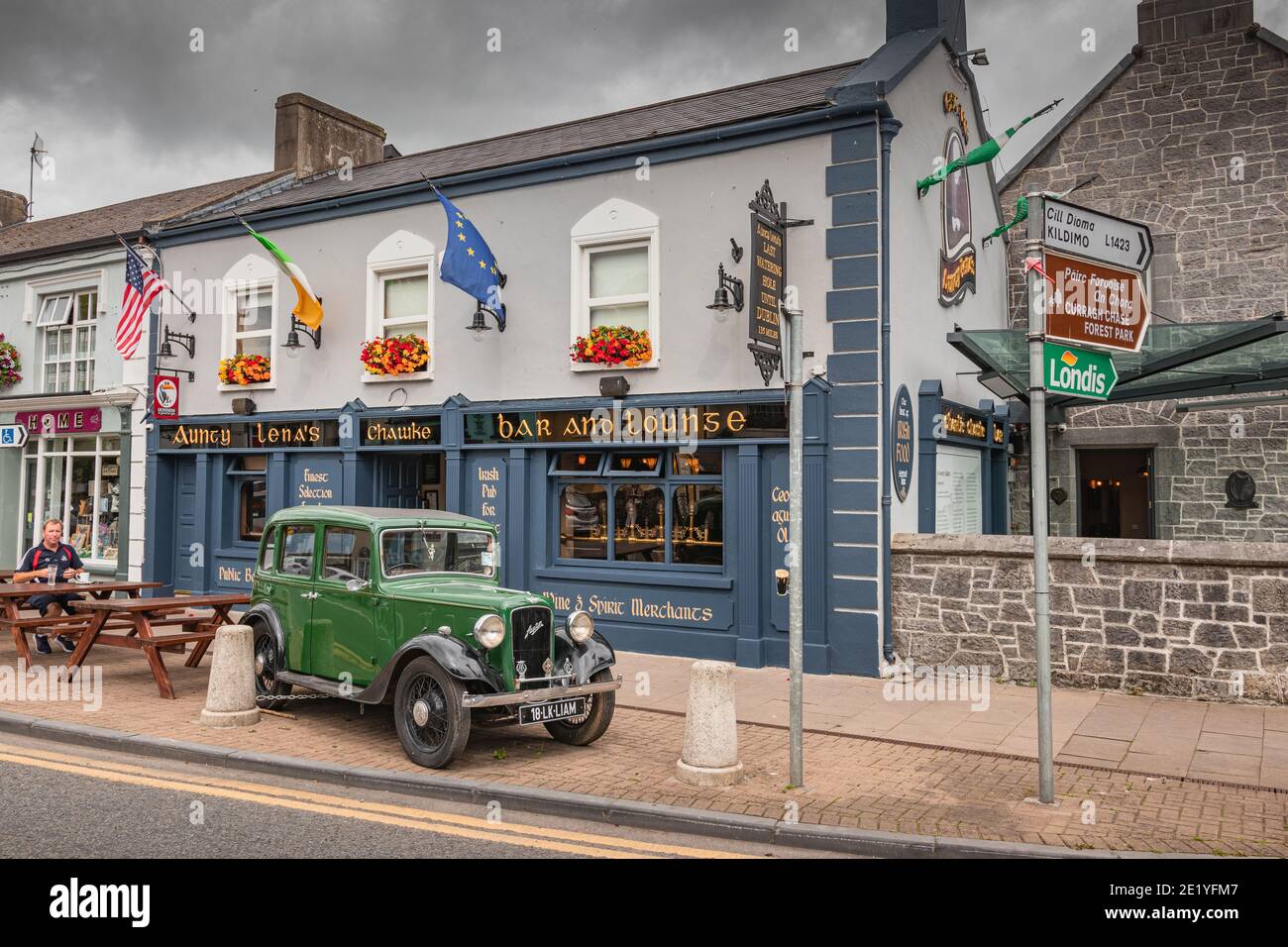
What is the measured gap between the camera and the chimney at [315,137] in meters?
18.8

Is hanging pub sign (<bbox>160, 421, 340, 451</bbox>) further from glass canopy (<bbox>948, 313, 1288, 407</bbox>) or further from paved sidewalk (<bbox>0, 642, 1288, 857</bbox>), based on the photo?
glass canopy (<bbox>948, 313, 1288, 407</bbox>)

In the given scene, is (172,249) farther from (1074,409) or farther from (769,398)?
(1074,409)

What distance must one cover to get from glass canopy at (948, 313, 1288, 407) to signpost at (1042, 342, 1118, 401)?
14.3 feet

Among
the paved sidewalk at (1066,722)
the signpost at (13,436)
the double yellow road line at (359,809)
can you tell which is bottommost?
the double yellow road line at (359,809)

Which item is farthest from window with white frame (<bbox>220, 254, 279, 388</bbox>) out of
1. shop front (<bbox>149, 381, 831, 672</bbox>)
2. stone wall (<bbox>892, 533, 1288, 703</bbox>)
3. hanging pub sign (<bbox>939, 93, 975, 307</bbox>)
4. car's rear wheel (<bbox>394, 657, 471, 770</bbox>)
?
stone wall (<bbox>892, 533, 1288, 703</bbox>)

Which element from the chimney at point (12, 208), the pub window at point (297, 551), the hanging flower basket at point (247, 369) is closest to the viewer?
the pub window at point (297, 551)

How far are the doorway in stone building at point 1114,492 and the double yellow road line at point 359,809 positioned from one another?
13.0 metres

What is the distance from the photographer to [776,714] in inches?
352

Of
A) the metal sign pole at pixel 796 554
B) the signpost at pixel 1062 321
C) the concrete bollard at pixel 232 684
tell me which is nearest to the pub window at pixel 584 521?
the concrete bollard at pixel 232 684

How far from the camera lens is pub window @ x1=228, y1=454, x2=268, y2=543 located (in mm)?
15945

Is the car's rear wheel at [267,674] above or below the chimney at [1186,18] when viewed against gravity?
below

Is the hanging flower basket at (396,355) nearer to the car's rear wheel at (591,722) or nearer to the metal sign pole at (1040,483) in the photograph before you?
the car's rear wheel at (591,722)

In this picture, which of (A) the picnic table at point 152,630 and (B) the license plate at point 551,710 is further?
(A) the picnic table at point 152,630
